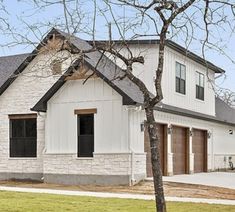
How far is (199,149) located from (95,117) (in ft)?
30.5

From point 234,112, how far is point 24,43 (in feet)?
92.7

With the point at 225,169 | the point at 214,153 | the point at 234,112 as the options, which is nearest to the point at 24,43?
the point at 214,153

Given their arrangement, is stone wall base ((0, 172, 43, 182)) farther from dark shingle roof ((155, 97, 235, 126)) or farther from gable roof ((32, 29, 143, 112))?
dark shingle roof ((155, 97, 235, 126))

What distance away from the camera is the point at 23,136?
24.7m

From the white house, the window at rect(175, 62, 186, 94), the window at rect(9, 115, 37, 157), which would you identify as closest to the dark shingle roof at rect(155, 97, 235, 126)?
the white house

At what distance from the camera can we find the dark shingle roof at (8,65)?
2660cm

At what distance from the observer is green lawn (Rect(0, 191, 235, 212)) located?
13047 millimetres

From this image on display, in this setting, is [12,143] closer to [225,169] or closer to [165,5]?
[225,169]

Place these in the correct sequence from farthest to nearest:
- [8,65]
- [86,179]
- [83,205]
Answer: [8,65]
[86,179]
[83,205]

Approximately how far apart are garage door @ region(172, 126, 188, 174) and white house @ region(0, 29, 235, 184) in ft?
0.17

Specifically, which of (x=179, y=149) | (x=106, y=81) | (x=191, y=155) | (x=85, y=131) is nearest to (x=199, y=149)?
(x=191, y=155)

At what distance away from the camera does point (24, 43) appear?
10.9 m

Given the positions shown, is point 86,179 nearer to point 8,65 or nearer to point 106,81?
point 106,81

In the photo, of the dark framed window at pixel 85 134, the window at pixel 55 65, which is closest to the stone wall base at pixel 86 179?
the dark framed window at pixel 85 134
